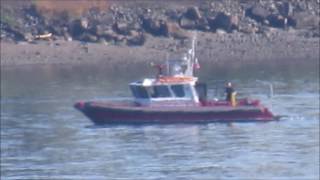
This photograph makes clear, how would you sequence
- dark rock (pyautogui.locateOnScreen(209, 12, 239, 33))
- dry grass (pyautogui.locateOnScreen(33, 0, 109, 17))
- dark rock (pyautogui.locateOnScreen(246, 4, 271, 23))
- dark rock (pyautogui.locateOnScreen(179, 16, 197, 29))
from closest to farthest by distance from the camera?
dark rock (pyautogui.locateOnScreen(209, 12, 239, 33)) → dark rock (pyautogui.locateOnScreen(179, 16, 197, 29)) → dark rock (pyautogui.locateOnScreen(246, 4, 271, 23)) → dry grass (pyautogui.locateOnScreen(33, 0, 109, 17))

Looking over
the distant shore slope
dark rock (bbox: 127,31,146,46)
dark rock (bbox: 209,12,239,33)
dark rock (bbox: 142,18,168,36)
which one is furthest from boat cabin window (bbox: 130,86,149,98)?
dark rock (bbox: 209,12,239,33)

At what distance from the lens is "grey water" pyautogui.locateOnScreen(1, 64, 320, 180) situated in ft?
113

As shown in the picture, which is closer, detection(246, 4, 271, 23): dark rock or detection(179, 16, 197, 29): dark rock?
detection(179, 16, 197, 29): dark rock

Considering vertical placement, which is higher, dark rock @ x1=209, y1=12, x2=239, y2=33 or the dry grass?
the dry grass

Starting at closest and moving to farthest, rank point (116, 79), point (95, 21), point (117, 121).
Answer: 1. point (117, 121)
2. point (116, 79)
3. point (95, 21)

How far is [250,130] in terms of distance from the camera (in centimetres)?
4141

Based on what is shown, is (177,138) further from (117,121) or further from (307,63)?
(307,63)

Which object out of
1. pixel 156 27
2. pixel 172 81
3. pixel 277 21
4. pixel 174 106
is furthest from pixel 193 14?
pixel 174 106

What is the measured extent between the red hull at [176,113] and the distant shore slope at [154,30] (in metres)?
14.8

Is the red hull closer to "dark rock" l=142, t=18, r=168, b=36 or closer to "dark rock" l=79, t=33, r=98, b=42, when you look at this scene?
"dark rock" l=79, t=33, r=98, b=42

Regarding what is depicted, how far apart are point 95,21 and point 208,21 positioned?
3.67 m

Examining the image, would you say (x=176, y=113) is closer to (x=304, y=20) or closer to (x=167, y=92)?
(x=167, y=92)

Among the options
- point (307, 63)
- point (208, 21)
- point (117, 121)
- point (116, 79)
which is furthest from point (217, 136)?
point (208, 21)

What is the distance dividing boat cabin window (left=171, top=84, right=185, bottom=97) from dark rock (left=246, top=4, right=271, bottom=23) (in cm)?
1915
